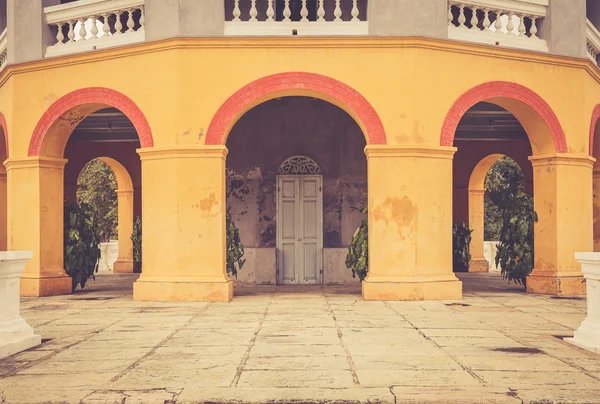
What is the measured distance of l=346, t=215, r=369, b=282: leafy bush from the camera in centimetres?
1070

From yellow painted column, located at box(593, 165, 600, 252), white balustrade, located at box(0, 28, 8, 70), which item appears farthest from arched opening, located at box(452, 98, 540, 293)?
white balustrade, located at box(0, 28, 8, 70)

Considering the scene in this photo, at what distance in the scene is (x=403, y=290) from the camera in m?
9.91

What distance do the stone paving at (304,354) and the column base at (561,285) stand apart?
51.0 inches

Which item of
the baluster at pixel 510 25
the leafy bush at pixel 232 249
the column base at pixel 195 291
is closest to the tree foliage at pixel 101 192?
the leafy bush at pixel 232 249

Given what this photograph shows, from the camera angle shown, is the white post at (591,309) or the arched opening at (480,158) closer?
the white post at (591,309)

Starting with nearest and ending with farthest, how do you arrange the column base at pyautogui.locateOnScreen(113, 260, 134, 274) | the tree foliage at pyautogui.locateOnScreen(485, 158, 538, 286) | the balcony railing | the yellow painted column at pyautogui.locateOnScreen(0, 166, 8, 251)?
the tree foliage at pyautogui.locateOnScreen(485, 158, 538, 286)
the balcony railing
the yellow painted column at pyautogui.locateOnScreen(0, 166, 8, 251)
the column base at pyautogui.locateOnScreen(113, 260, 134, 274)

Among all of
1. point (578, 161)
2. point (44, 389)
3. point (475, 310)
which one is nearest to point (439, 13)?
point (578, 161)

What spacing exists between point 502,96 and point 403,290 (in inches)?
139

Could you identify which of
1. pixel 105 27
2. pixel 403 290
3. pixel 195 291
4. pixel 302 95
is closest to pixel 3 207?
pixel 105 27

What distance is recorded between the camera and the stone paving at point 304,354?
186 inches

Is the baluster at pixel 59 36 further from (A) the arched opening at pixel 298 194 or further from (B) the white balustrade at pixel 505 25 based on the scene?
(B) the white balustrade at pixel 505 25

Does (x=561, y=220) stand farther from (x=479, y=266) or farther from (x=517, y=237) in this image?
(x=479, y=266)

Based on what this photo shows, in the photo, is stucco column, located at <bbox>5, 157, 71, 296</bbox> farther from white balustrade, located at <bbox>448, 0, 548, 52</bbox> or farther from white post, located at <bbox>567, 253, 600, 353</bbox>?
white post, located at <bbox>567, 253, 600, 353</bbox>

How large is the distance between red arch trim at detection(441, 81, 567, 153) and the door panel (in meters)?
3.43
